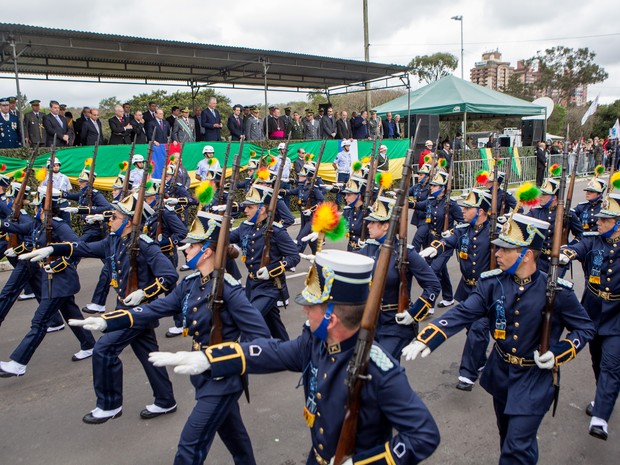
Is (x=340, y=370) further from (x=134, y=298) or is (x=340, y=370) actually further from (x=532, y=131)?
(x=532, y=131)

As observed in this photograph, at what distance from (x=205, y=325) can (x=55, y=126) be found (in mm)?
11245

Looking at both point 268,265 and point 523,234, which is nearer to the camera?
point 523,234

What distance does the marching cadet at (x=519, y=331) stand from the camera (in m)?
3.62

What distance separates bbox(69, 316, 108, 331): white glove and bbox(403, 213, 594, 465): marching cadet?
2.19 metres

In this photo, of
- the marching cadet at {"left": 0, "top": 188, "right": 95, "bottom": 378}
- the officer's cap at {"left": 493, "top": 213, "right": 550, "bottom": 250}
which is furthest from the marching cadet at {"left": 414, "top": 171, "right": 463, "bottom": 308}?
the marching cadet at {"left": 0, "top": 188, "right": 95, "bottom": 378}

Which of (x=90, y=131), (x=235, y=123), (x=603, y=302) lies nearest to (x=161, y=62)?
(x=235, y=123)

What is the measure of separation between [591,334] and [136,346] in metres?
3.87

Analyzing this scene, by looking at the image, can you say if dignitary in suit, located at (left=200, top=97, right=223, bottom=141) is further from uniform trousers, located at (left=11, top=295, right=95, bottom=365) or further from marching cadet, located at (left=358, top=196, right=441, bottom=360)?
marching cadet, located at (left=358, top=196, right=441, bottom=360)

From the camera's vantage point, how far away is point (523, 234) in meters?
4.04

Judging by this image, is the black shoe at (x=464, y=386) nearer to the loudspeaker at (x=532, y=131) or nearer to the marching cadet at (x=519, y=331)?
the marching cadet at (x=519, y=331)

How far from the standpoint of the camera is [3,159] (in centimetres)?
1187

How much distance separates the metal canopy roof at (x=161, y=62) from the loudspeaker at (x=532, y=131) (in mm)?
11839

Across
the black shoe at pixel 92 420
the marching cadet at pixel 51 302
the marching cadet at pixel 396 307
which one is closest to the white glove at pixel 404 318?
the marching cadet at pixel 396 307

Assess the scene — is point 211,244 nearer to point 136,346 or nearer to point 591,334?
point 136,346
